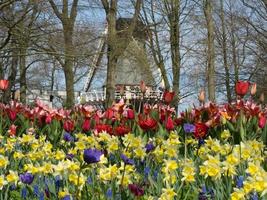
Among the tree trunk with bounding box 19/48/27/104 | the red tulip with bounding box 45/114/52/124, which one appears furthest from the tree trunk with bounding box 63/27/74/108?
the red tulip with bounding box 45/114/52/124

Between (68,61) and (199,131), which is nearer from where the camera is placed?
(199,131)

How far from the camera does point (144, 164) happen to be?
→ 3475 mm

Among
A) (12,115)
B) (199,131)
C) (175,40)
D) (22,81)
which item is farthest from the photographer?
(22,81)

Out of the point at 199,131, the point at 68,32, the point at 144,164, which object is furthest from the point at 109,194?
the point at 68,32

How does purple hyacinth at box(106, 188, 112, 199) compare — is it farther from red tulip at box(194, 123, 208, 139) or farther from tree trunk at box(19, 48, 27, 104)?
tree trunk at box(19, 48, 27, 104)

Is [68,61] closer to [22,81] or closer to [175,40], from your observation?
[22,81]

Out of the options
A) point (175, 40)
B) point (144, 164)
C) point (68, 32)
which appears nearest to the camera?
point (144, 164)

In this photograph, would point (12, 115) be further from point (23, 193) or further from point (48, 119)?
point (23, 193)

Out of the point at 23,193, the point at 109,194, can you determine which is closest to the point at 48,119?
the point at 23,193

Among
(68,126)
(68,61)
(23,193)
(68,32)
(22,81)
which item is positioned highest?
(68,32)

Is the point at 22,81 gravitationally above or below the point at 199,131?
above

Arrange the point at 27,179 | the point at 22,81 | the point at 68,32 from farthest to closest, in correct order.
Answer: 1. the point at 22,81
2. the point at 68,32
3. the point at 27,179

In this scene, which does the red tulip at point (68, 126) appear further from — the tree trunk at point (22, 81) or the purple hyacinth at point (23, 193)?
the tree trunk at point (22, 81)

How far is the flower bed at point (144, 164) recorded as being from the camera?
8.06 feet
